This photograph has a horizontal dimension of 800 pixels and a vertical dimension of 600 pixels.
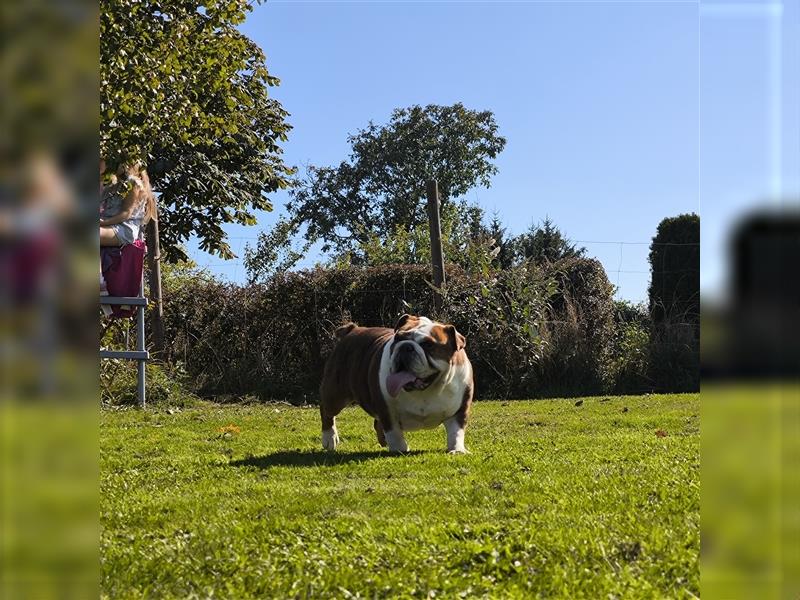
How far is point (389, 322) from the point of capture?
43.2ft

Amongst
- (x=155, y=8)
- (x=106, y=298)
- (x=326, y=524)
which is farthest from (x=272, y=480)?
(x=106, y=298)

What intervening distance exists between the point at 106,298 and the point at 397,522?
7.12m

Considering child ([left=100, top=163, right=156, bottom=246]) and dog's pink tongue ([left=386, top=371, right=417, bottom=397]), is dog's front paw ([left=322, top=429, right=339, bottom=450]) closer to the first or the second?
dog's pink tongue ([left=386, top=371, right=417, bottom=397])

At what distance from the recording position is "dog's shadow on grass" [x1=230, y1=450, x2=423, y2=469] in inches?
214

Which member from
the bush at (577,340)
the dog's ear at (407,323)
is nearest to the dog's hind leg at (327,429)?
the dog's ear at (407,323)

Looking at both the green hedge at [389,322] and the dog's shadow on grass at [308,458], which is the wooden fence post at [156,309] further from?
the dog's shadow on grass at [308,458]

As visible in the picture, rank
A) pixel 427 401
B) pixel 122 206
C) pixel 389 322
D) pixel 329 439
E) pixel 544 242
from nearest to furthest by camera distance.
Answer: pixel 122 206 → pixel 427 401 → pixel 329 439 → pixel 389 322 → pixel 544 242

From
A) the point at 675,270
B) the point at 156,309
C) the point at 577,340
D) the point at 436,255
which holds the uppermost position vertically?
the point at 436,255

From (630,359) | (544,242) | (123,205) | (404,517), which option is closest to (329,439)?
(404,517)

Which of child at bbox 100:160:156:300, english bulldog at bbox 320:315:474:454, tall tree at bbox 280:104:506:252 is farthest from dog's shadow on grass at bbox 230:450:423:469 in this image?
tall tree at bbox 280:104:506:252

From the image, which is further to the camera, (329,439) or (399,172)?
(399,172)

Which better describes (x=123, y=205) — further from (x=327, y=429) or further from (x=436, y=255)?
(x=436, y=255)

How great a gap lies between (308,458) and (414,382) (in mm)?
896
